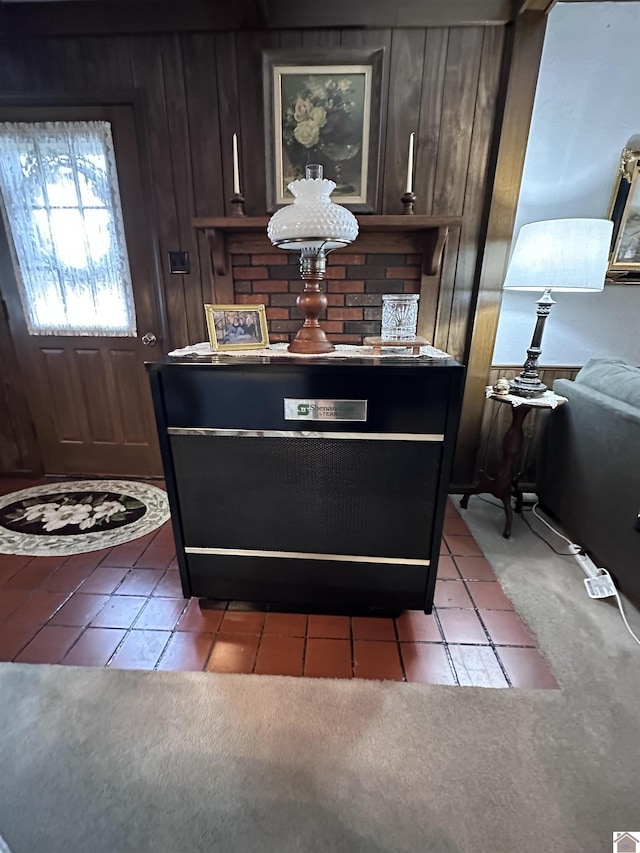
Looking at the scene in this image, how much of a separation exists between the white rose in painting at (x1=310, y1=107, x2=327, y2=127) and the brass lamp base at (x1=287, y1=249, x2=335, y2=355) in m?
0.95

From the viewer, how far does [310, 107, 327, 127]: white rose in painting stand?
180 cm

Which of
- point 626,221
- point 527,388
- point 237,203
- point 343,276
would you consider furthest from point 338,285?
point 626,221

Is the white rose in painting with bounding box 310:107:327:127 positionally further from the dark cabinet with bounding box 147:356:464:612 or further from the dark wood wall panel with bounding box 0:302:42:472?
the dark wood wall panel with bounding box 0:302:42:472

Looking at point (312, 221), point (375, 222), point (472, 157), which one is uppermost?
point (472, 157)

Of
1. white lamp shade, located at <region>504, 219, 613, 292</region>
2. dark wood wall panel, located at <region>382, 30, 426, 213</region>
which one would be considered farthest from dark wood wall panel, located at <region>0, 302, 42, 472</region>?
white lamp shade, located at <region>504, 219, 613, 292</region>

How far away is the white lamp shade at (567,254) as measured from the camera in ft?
5.02

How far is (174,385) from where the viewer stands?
1232 millimetres

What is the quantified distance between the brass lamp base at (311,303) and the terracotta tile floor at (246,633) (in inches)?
40.1

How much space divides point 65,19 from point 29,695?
277cm

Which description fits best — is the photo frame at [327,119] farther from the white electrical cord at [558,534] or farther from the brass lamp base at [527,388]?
the white electrical cord at [558,534]

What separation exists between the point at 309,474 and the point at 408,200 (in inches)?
54.8

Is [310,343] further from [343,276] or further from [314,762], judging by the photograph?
[314,762]

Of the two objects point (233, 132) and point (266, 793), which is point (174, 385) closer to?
point (266, 793)

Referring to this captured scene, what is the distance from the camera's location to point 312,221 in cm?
121
